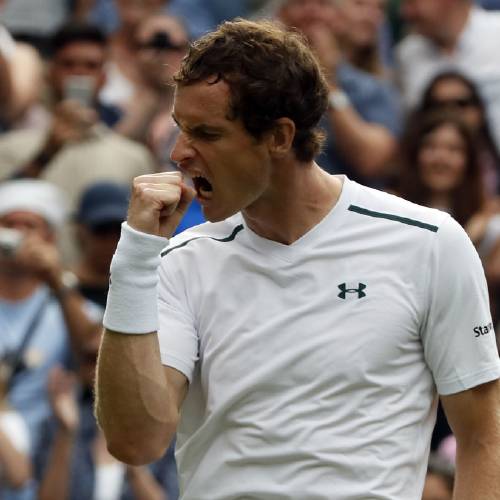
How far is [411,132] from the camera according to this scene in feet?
25.3

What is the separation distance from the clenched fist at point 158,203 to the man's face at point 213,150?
0.13ft

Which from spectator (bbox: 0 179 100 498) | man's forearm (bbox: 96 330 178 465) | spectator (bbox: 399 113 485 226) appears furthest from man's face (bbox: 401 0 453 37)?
man's forearm (bbox: 96 330 178 465)

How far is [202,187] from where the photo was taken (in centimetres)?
355

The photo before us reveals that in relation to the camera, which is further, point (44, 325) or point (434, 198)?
point (434, 198)

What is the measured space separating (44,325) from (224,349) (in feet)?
10.6

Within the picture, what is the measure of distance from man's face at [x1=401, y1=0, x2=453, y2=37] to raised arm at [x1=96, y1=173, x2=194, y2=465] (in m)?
5.34

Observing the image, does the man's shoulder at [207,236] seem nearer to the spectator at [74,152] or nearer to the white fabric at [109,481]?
the white fabric at [109,481]

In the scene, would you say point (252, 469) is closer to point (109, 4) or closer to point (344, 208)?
point (344, 208)

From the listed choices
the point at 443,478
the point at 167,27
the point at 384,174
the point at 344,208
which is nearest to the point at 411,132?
the point at 384,174

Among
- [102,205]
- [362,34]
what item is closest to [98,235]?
[102,205]

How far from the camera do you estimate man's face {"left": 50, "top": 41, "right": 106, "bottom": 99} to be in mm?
8203

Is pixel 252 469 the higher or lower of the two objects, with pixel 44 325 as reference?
higher

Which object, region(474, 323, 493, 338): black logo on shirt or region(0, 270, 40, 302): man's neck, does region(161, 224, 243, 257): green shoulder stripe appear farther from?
region(0, 270, 40, 302): man's neck

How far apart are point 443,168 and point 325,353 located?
13.4 feet
